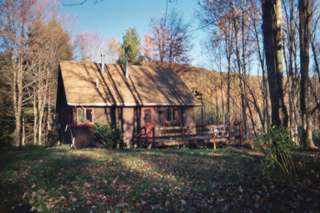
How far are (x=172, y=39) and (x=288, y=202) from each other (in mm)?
26957

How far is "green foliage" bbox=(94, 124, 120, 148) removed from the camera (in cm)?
1411

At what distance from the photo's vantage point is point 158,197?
4.68m

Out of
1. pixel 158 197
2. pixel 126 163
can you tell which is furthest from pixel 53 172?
pixel 158 197

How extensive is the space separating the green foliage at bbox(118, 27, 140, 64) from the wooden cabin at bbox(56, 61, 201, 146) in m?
11.8

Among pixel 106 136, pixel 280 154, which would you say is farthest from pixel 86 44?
pixel 280 154

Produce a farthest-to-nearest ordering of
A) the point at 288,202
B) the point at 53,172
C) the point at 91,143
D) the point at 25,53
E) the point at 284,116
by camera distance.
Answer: the point at 25,53
the point at 91,143
the point at 53,172
the point at 284,116
the point at 288,202

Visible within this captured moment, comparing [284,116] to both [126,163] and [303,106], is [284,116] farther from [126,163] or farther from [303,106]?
[126,163]

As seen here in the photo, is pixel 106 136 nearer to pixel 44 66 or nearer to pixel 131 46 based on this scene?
pixel 44 66

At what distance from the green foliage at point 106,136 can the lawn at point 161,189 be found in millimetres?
6795

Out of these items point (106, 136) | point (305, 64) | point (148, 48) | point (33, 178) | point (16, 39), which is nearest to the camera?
point (33, 178)

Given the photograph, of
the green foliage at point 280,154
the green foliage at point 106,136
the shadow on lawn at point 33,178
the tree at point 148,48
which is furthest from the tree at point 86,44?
the green foliage at point 280,154

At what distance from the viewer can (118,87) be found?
18375 mm

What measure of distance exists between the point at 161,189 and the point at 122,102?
12508mm

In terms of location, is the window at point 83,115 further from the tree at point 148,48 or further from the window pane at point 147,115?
the tree at point 148,48
